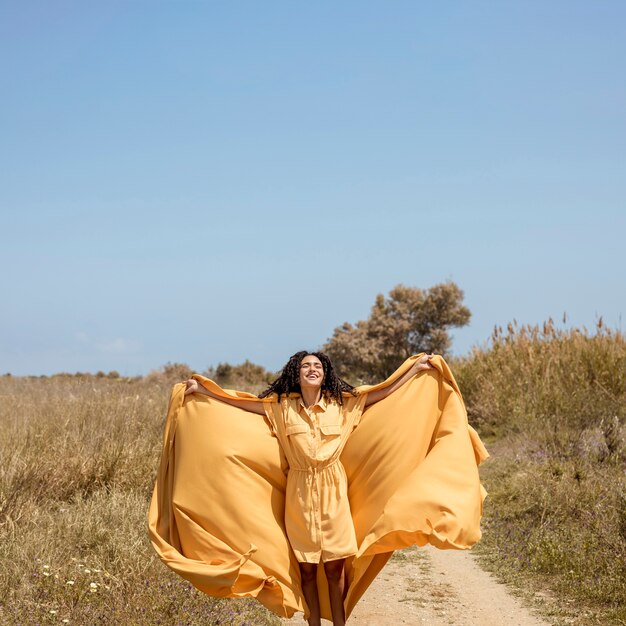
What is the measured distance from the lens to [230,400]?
6402mm

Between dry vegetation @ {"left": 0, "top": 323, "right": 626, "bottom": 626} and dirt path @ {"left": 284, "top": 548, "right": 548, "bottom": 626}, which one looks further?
dirt path @ {"left": 284, "top": 548, "right": 548, "bottom": 626}

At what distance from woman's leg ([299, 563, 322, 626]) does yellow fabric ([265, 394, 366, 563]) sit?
6.5 inches

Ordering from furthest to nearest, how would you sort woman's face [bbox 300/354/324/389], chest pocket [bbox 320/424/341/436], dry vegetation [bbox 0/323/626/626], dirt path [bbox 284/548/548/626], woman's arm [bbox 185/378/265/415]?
dirt path [bbox 284/548/548/626] → dry vegetation [bbox 0/323/626/626] → woman's arm [bbox 185/378/265/415] → woman's face [bbox 300/354/324/389] → chest pocket [bbox 320/424/341/436]

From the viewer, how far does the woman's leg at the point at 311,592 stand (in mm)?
6008

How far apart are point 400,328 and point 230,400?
28889mm

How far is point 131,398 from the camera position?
1312 cm

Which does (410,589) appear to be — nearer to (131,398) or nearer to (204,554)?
(204,554)

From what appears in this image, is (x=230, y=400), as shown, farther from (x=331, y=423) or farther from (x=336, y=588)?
(x=336, y=588)

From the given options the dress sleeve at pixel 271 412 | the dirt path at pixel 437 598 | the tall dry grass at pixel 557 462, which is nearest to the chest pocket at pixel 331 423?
the dress sleeve at pixel 271 412

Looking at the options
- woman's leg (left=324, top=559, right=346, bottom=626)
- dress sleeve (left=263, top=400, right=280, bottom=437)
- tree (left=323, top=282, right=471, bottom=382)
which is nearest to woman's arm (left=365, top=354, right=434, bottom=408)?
dress sleeve (left=263, top=400, right=280, bottom=437)

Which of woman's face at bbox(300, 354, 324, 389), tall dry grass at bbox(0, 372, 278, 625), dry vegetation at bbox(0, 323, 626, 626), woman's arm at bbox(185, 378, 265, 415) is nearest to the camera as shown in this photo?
woman's face at bbox(300, 354, 324, 389)

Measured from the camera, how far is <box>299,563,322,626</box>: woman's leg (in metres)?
6.01

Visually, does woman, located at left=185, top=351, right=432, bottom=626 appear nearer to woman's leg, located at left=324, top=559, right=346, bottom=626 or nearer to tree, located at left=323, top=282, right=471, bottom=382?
woman's leg, located at left=324, top=559, right=346, bottom=626

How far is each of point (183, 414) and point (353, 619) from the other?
97.9 inches
